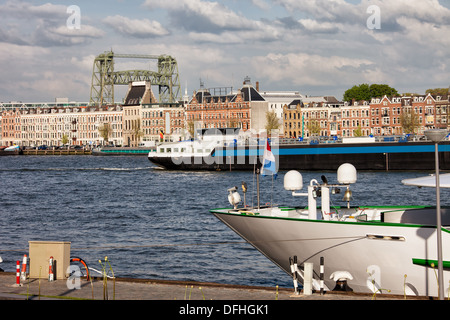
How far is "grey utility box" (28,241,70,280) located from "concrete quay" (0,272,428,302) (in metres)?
0.20

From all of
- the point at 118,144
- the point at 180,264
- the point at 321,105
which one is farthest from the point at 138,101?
the point at 180,264

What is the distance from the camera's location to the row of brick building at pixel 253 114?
5118 inches

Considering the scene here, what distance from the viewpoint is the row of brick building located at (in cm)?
13000

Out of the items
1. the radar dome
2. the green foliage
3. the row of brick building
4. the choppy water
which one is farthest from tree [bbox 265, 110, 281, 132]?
the radar dome

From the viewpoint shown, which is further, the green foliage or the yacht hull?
the green foliage

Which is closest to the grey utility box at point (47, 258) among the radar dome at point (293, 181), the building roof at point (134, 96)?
the radar dome at point (293, 181)

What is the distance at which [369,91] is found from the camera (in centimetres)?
16162

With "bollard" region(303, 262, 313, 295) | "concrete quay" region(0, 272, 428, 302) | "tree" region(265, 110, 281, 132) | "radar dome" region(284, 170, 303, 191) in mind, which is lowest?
"concrete quay" region(0, 272, 428, 302)

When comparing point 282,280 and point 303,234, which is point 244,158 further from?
point 303,234

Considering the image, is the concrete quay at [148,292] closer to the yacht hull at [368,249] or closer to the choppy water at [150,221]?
the yacht hull at [368,249]

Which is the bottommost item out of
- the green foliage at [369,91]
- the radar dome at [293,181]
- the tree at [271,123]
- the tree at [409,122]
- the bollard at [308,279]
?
the bollard at [308,279]

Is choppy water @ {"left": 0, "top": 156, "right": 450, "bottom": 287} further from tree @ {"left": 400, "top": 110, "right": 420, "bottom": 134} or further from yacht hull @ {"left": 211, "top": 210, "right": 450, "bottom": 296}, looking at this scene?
tree @ {"left": 400, "top": 110, "right": 420, "bottom": 134}

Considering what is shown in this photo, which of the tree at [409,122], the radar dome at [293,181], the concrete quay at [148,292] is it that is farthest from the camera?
the tree at [409,122]

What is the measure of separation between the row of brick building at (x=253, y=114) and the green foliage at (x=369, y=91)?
573 centimetres
